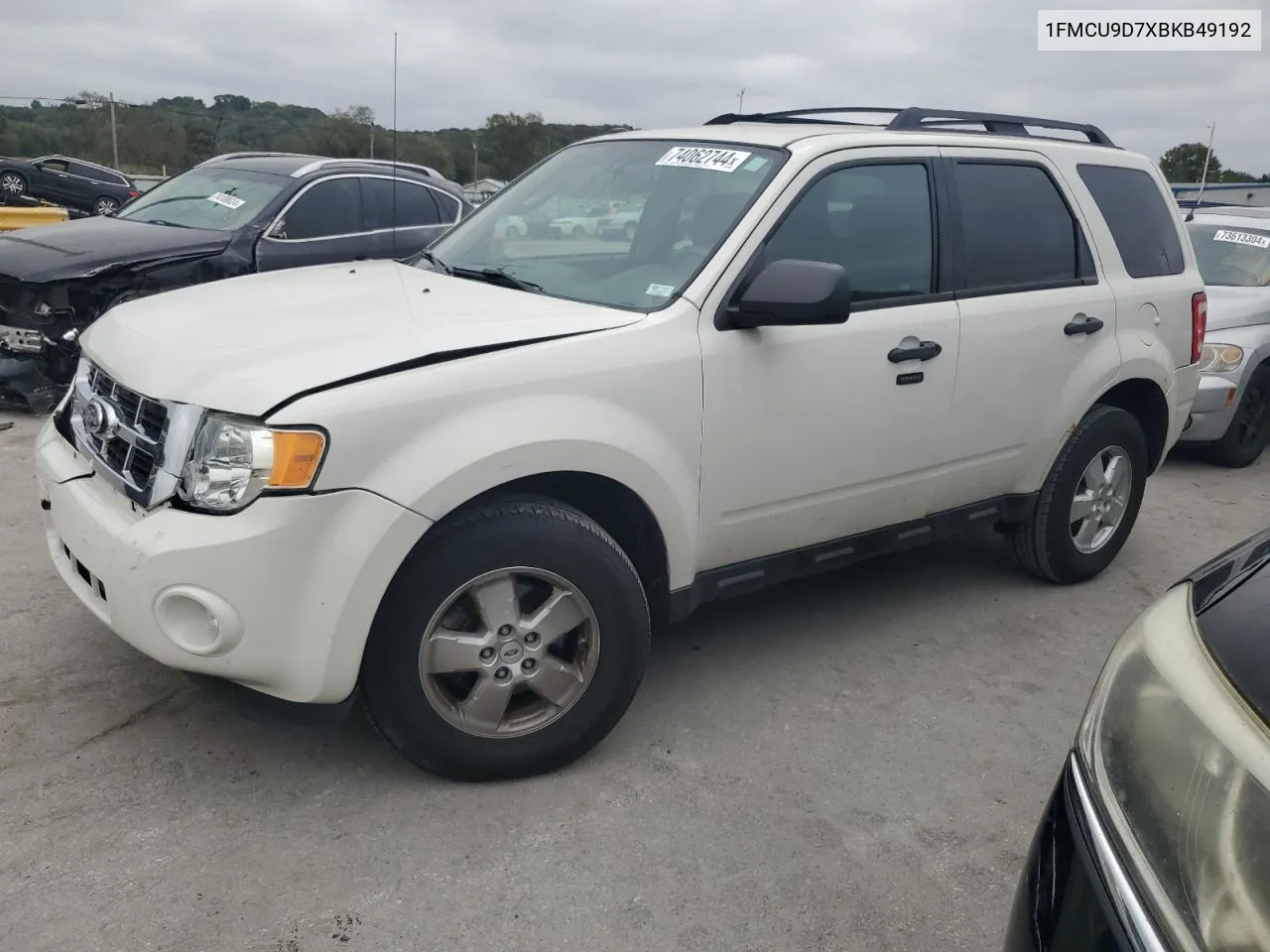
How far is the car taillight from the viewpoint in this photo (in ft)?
16.2

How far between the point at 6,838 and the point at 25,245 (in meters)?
5.55

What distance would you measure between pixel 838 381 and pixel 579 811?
5.16ft

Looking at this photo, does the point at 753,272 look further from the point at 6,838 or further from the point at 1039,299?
the point at 6,838

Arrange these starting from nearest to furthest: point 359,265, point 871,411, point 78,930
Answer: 1. point 78,930
2. point 871,411
3. point 359,265

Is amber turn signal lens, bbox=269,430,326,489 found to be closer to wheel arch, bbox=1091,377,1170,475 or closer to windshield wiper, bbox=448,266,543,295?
windshield wiper, bbox=448,266,543,295

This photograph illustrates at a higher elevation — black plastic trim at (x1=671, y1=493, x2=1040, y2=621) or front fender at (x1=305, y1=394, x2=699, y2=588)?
front fender at (x1=305, y1=394, x2=699, y2=588)

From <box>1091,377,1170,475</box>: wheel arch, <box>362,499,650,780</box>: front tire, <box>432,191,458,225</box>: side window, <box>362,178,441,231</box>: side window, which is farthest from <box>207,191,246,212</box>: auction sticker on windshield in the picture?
<box>1091,377,1170,475</box>: wheel arch

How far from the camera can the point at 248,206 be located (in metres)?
7.77

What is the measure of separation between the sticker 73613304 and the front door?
5347 mm

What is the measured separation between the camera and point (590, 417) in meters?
2.97

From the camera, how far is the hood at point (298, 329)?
2.67 m

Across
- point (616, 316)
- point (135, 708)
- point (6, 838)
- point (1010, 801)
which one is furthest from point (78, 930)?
point (1010, 801)

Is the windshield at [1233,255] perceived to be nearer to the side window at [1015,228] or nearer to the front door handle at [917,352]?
the side window at [1015,228]

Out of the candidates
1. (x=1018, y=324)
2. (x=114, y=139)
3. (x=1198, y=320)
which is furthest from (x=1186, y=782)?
(x=114, y=139)
